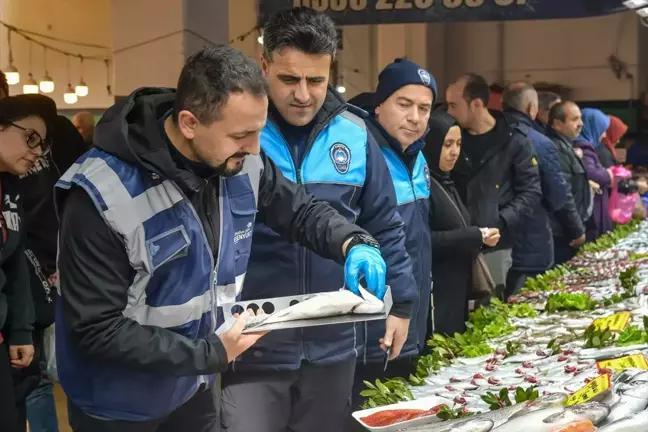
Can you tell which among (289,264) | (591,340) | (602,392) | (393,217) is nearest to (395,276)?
(393,217)

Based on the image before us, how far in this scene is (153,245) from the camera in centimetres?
203

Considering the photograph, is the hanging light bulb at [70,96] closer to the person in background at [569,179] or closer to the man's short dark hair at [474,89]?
the person in background at [569,179]

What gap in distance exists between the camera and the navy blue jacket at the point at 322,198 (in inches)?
108

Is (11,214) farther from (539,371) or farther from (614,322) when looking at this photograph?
(614,322)

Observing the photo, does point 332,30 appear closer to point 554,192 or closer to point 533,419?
point 533,419

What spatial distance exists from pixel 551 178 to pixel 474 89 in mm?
1087

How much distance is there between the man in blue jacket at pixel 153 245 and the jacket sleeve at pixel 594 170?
569cm

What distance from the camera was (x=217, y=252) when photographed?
219cm

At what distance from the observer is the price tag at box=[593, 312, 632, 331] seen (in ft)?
10.4

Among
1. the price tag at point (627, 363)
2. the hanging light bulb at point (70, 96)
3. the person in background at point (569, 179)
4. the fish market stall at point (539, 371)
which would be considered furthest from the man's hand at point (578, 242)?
the hanging light bulb at point (70, 96)

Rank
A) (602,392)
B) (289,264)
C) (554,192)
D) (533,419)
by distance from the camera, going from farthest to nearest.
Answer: (554,192) → (289,264) → (602,392) → (533,419)

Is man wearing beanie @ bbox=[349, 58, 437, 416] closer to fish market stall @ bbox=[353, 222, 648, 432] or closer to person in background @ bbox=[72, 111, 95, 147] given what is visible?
fish market stall @ bbox=[353, 222, 648, 432]

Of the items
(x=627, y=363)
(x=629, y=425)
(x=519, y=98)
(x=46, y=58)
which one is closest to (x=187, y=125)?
(x=629, y=425)

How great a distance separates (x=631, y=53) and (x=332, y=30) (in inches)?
599
